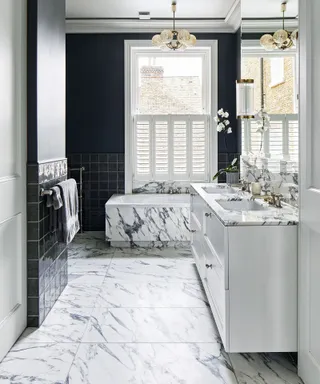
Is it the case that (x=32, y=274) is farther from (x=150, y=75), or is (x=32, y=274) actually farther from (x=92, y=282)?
(x=150, y=75)

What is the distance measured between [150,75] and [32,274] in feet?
12.4

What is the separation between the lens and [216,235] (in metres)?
2.45

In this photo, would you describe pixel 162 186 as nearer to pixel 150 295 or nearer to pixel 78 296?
pixel 150 295

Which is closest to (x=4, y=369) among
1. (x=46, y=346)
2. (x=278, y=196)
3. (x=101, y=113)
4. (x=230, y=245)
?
(x=46, y=346)

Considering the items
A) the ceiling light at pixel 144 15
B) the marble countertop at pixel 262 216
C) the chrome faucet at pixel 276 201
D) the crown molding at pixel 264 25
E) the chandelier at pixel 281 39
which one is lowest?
the marble countertop at pixel 262 216

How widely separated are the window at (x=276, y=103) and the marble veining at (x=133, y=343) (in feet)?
4.01

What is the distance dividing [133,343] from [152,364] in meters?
0.27

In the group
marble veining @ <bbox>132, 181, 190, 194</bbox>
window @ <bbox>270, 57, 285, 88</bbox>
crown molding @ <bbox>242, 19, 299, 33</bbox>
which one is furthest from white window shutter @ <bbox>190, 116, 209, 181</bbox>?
window @ <bbox>270, 57, 285, 88</bbox>

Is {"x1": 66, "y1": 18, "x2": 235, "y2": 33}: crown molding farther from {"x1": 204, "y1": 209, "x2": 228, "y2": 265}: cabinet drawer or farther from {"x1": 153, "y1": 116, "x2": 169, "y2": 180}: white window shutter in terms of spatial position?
{"x1": 204, "y1": 209, "x2": 228, "y2": 265}: cabinet drawer

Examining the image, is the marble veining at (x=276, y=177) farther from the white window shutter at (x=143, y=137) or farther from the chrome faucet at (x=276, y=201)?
the white window shutter at (x=143, y=137)

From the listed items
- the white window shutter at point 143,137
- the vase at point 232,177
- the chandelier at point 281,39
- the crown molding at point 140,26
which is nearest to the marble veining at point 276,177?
the vase at point 232,177

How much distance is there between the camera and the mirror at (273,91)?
2.55 metres

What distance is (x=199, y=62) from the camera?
569cm

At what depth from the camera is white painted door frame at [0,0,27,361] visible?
2.26 m
